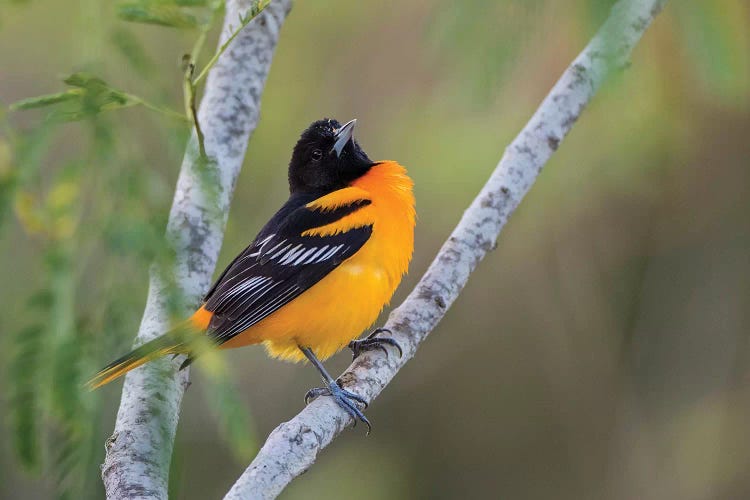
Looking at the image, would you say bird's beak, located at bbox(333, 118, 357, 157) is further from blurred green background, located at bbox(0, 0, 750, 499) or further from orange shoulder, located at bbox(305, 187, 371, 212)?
blurred green background, located at bbox(0, 0, 750, 499)

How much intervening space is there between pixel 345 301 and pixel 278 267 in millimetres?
347

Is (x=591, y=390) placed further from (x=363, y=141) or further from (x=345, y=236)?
(x=345, y=236)

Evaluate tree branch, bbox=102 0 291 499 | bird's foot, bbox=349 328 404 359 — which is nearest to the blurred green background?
tree branch, bbox=102 0 291 499

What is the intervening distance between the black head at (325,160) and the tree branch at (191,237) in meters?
0.67

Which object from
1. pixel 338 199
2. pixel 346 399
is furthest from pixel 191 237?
pixel 338 199

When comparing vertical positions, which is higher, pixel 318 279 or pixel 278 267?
pixel 278 267

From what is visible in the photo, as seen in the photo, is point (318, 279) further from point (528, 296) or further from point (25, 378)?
point (528, 296)

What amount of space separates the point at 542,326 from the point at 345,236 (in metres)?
3.54

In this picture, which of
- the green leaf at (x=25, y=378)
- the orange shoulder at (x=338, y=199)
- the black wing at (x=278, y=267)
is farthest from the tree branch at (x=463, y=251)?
the green leaf at (x=25, y=378)

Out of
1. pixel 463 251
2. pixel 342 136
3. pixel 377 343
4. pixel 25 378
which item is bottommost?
pixel 25 378

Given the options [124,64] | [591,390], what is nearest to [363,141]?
[591,390]

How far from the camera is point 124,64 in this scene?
1679 mm

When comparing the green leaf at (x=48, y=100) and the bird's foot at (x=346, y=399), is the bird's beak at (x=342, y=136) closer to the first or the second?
the bird's foot at (x=346, y=399)

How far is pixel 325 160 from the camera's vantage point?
4.56 metres
